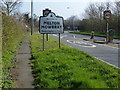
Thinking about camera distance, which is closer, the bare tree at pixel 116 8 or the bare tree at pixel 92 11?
the bare tree at pixel 116 8

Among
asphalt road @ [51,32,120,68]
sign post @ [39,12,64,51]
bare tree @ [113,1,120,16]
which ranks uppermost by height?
bare tree @ [113,1,120,16]

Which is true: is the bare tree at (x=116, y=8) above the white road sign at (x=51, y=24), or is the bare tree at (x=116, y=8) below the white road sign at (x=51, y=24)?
above

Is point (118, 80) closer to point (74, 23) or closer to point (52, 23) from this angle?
point (52, 23)

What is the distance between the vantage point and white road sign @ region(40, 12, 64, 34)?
41.3 ft

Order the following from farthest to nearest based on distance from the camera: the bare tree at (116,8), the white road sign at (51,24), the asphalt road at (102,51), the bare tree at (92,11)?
the bare tree at (92,11) → the bare tree at (116,8) → the white road sign at (51,24) → the asphalt road at (102,51)

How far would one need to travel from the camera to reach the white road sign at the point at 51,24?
12.6 meters

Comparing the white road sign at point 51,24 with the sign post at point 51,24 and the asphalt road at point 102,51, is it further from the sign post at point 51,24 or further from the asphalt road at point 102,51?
the asphalt road at point 102,51

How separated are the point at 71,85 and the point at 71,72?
1218mm

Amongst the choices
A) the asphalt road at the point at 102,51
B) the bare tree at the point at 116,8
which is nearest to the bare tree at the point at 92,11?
the bare tree at the point at 116,8

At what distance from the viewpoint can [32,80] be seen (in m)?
6.09

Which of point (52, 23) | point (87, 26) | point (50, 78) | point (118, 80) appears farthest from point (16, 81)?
point (87, 26)

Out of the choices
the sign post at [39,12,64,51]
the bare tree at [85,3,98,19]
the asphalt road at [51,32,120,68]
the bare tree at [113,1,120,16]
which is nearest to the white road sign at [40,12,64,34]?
the sign post at [39,12,64,51]

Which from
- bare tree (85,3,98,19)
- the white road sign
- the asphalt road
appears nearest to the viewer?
the asphalt road

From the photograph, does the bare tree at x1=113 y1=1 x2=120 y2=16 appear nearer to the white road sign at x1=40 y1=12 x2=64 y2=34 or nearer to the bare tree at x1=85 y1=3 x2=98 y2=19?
the bare tree at x1=85 y1=3 x2=98 y2=19
